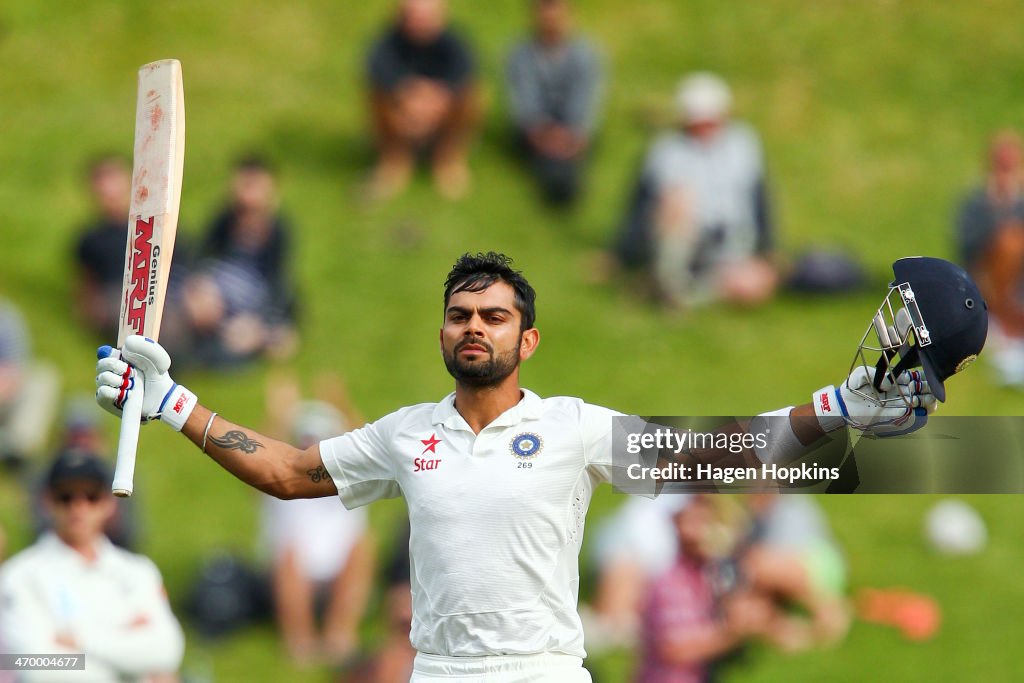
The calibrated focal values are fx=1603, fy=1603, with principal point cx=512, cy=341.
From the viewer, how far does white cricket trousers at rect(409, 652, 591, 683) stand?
15.1ft

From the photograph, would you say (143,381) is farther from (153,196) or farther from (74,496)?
(74,496)

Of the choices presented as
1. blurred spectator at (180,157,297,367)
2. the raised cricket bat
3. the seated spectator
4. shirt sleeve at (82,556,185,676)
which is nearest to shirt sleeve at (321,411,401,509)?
the raised cricket bat

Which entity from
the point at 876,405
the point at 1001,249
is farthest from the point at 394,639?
the point at 1001,249

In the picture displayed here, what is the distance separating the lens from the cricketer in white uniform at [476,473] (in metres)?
4.61

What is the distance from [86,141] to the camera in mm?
12516

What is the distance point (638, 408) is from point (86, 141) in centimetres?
492

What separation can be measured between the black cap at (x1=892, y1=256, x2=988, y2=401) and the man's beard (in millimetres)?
1199

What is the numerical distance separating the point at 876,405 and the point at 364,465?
1557 millimetres

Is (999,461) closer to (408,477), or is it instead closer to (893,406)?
(893,406)

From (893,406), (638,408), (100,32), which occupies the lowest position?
(893,406)

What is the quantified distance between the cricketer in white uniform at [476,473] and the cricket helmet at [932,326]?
34 cm

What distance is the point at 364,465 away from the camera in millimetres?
4930

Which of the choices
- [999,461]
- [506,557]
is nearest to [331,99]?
[999,461]

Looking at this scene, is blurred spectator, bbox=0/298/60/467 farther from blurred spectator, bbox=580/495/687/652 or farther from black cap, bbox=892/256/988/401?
black cap, bbox=892/256/988/401
